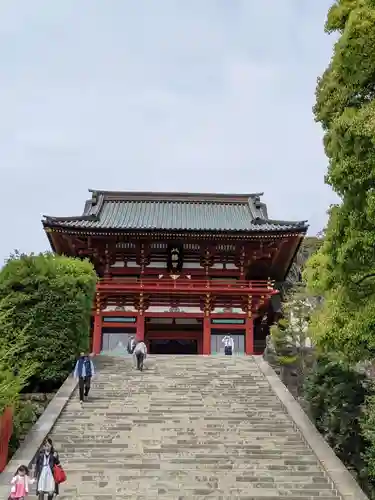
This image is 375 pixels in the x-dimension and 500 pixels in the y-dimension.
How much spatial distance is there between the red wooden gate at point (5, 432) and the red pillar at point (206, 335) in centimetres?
1428

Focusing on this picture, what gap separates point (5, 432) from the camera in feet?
41.4

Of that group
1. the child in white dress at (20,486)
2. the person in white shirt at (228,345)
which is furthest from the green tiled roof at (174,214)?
the child in white dress at (20,486)

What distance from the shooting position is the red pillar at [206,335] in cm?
2673

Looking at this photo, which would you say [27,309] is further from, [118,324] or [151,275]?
[151,275]

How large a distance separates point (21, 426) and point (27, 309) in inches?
184

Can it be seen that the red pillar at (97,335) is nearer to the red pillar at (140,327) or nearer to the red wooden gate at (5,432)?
the red pillar at (140,327)

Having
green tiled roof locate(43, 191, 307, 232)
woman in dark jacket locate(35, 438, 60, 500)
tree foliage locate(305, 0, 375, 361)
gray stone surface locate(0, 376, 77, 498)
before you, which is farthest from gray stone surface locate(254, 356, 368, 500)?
green tiled roof locate(43, 191, 307, 232)

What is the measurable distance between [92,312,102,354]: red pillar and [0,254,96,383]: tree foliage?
6.97 meters

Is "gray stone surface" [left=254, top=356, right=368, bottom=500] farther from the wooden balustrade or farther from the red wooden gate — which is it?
the wooden balustrade

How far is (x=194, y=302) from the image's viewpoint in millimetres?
27984

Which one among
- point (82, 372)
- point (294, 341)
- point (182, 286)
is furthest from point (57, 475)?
point (182, 286)

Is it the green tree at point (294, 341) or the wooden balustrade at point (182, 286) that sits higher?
the wooden balustrade at point (182, 286)

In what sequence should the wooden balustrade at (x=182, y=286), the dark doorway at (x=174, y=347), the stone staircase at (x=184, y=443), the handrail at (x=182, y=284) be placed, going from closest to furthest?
the stone staircase at (x=184, y=443) < the wooden balustrade at (x=182, y=286) < the handrail at (x=182, y=284) < the dark doorway at (x=174, y=347)

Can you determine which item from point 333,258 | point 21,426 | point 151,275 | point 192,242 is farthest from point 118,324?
point 333,258
